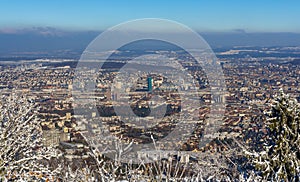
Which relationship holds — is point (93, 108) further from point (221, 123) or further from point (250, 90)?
point (250, 90)

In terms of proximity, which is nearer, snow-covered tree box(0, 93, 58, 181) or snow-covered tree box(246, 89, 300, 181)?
snow-covered tree box(0, 93, 58, 181)

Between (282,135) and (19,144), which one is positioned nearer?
(19,144)

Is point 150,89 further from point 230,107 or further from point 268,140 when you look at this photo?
point 268,140

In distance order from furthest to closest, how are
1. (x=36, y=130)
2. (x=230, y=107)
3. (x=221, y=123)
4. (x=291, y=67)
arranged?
(x=291, y=67)
(x=230, y=107)
(x=221, y=123)
(x=36, y=130)

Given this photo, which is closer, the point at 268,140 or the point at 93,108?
the point at 268,140

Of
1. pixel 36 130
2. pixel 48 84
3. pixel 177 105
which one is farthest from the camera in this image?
pixel 48 84

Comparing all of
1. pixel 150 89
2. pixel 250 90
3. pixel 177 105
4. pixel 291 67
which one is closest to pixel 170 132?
pixel 177 105

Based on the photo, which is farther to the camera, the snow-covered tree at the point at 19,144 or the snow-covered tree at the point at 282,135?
the snow-covered tree at the point at 282,135

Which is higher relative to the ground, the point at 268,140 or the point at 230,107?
the point at 268,140
